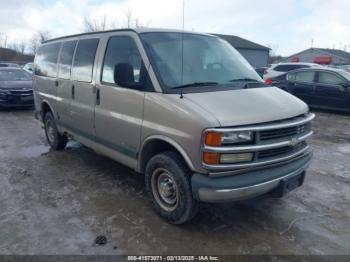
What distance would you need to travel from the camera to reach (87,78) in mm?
5004

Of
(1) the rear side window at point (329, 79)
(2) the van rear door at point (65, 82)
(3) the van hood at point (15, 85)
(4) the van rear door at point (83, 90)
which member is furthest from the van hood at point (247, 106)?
(3) the van hood at point (15, 85)

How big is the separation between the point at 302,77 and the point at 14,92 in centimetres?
1039

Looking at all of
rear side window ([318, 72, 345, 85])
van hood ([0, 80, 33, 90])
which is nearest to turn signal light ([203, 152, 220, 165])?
rear side window ([318, 72, 345, 85])

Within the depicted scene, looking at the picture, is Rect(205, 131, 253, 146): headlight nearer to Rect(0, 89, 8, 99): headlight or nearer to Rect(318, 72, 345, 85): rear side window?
Rect(318, 72, 345, 85): rear side window

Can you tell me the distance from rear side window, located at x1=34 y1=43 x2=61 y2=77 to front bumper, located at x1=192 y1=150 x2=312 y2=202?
412cm

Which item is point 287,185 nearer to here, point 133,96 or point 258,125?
point 258,125

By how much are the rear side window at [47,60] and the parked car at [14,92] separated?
483 cm

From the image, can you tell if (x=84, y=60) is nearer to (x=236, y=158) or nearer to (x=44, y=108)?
(x=44, y=108)

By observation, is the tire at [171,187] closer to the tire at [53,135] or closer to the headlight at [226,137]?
the headlight at [226,137]

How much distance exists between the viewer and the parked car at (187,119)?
324 cm

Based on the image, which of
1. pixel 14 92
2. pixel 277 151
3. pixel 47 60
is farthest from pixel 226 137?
pixel 14 92

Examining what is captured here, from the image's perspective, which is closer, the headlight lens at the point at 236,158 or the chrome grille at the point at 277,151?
the headlight lens at the point at 236,158

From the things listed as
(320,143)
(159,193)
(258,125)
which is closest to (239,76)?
(258,125)

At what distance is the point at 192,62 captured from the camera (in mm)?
4078
